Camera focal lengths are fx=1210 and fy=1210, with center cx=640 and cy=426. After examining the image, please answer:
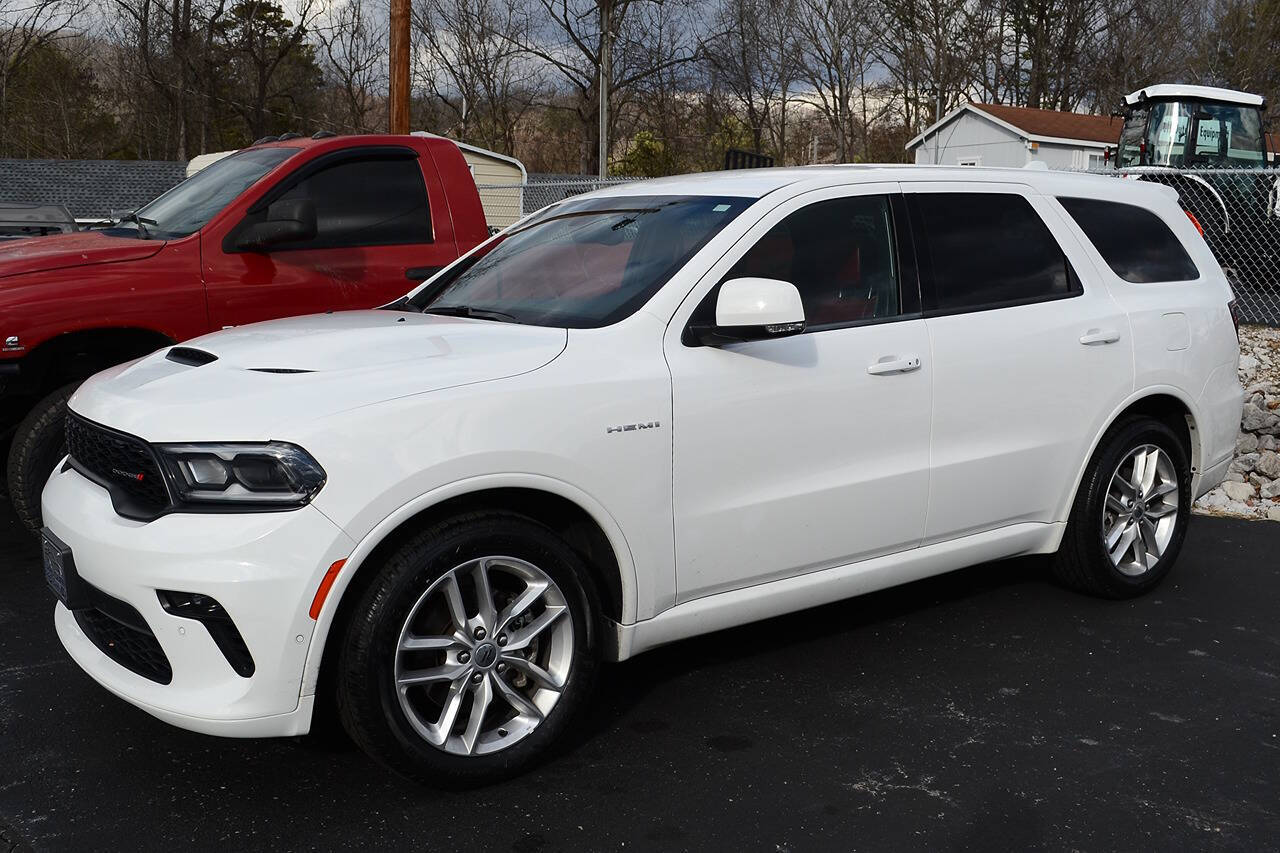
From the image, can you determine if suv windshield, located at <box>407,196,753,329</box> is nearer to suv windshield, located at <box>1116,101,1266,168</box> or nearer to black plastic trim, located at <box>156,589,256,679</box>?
black plastic trim, located at <box>156,589,256,679</box>

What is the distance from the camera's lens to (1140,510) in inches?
205

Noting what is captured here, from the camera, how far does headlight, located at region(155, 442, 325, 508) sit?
3055 mm

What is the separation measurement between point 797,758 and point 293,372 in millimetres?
1886

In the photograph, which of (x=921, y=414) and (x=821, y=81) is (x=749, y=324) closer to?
(x=921, y=414)

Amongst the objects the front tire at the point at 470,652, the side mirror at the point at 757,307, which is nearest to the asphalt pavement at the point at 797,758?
the front tire at the point at 470,652

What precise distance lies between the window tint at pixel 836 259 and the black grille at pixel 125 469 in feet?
6.22

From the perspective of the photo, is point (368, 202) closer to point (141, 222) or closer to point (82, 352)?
point (141, 222)

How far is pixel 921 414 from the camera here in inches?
168

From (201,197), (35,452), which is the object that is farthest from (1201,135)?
(35,452)

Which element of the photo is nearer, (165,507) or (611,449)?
(165,507)

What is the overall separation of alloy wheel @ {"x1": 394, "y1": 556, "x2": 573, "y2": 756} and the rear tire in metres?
3.05

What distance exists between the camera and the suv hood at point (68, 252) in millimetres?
5645

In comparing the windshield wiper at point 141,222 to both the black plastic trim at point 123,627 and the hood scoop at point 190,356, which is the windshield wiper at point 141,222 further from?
the black plastic trim at point 123,627

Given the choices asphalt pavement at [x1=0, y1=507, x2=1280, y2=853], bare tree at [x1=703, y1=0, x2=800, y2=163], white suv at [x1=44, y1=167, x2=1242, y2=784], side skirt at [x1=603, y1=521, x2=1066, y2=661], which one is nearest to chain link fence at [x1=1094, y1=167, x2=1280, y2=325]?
white suv at [x1=44, y1=167, x2=1242, y2=784]
